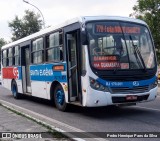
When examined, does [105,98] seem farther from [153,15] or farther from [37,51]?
[153,15]

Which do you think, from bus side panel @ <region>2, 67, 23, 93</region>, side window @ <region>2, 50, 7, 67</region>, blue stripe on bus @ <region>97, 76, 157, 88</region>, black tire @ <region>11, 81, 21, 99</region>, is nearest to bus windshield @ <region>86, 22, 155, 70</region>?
blue stripe on bus @ <region>97, 76, 157, 88</region>

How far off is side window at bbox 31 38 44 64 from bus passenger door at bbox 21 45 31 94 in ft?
4.43

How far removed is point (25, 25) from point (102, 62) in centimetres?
4581

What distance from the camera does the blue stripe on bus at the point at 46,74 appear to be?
Result: 36.9ft

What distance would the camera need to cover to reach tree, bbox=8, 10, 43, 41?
53.9 meters

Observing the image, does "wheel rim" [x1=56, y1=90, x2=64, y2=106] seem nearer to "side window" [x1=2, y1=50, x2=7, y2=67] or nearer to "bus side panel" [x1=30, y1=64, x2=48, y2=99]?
"bus side panel" [x1=30, y1=64, x2=48, y2=99]

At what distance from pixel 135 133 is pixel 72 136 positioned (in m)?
1.52

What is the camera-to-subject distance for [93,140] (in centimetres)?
705

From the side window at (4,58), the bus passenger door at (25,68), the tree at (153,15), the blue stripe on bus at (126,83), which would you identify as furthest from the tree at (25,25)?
the blue stripe on bus at (126,83)

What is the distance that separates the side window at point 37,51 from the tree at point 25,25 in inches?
1598

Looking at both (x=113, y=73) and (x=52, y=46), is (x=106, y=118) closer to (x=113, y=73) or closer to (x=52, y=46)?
(x=113, y=73)

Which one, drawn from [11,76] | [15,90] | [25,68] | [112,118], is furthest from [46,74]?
[11,76]

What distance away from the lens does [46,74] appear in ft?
41.4

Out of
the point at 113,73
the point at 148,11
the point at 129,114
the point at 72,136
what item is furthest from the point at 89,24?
the point at 148,11
